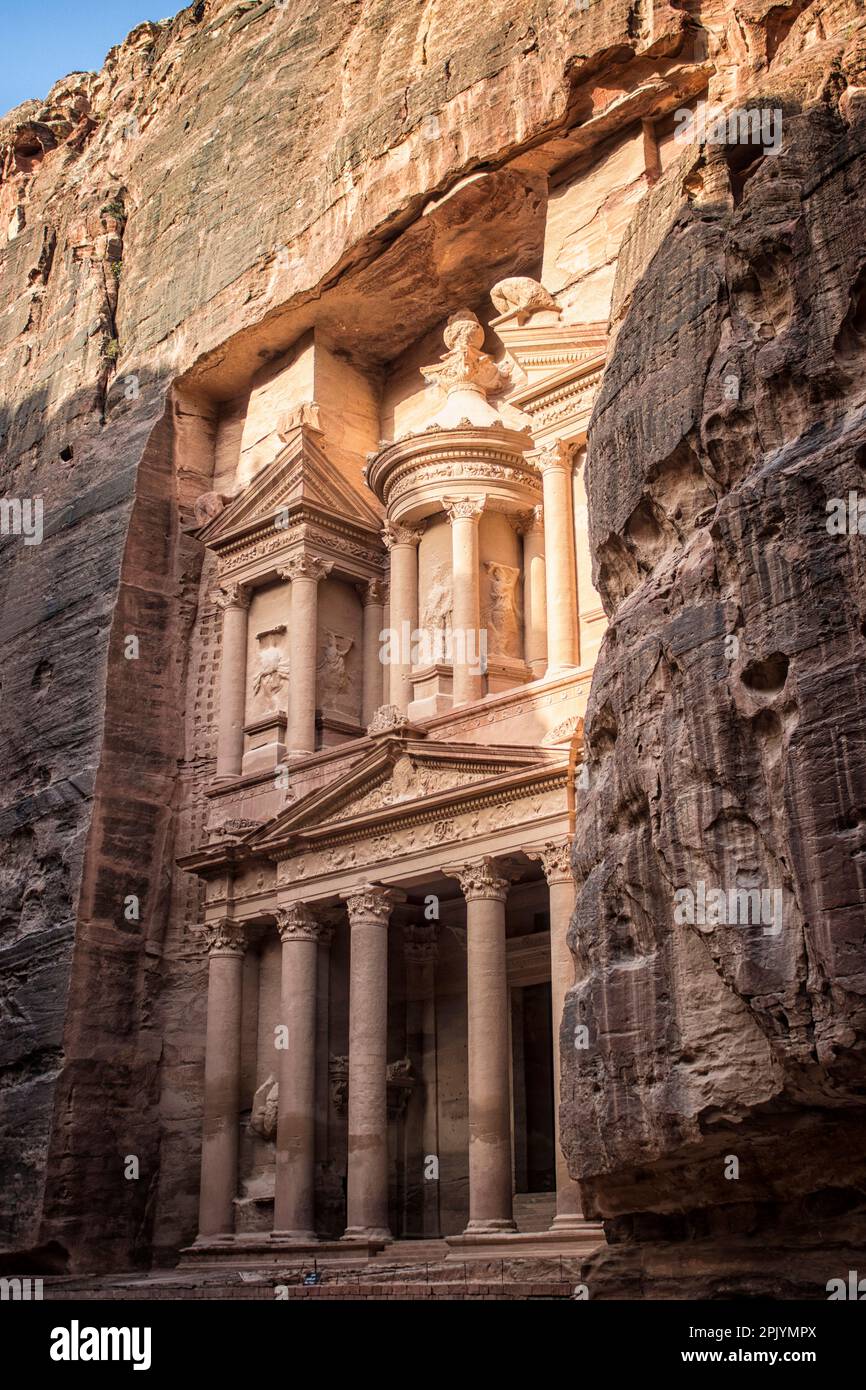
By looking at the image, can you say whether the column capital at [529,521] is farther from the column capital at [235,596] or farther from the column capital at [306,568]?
the column capital at [235,596]

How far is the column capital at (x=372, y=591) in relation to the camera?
28.8 meters

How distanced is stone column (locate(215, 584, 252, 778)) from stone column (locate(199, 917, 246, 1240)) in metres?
3.33

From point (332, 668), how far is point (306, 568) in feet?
5.86

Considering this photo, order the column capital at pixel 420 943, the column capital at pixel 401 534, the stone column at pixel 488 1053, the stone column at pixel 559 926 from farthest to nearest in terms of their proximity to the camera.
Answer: the column capital at pixel 401 534
the column capital at pixel 420 943
the stone column at pixel 488 1053
the stone column at pixel 559 926

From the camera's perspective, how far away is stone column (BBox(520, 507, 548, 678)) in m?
26.2

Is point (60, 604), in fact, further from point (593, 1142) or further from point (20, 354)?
point (593, 1142)

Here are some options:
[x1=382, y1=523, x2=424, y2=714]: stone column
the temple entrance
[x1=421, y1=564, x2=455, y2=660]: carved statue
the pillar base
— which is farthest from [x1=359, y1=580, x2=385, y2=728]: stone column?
the pillar base

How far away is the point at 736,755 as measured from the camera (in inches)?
469

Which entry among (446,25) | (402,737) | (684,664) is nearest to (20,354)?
(446,25)

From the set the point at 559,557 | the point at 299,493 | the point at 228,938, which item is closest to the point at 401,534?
the point at 299,493

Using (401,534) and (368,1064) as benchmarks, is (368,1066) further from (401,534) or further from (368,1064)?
(401,534)

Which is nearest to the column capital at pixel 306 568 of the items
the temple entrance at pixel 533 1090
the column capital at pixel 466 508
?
the column capital at pixel 466 508

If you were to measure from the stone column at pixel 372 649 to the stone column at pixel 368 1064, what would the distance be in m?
5.60

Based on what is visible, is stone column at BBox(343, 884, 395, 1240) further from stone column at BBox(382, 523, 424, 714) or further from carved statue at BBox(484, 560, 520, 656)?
carved statue at BBox(484, 560, 520, 656)
